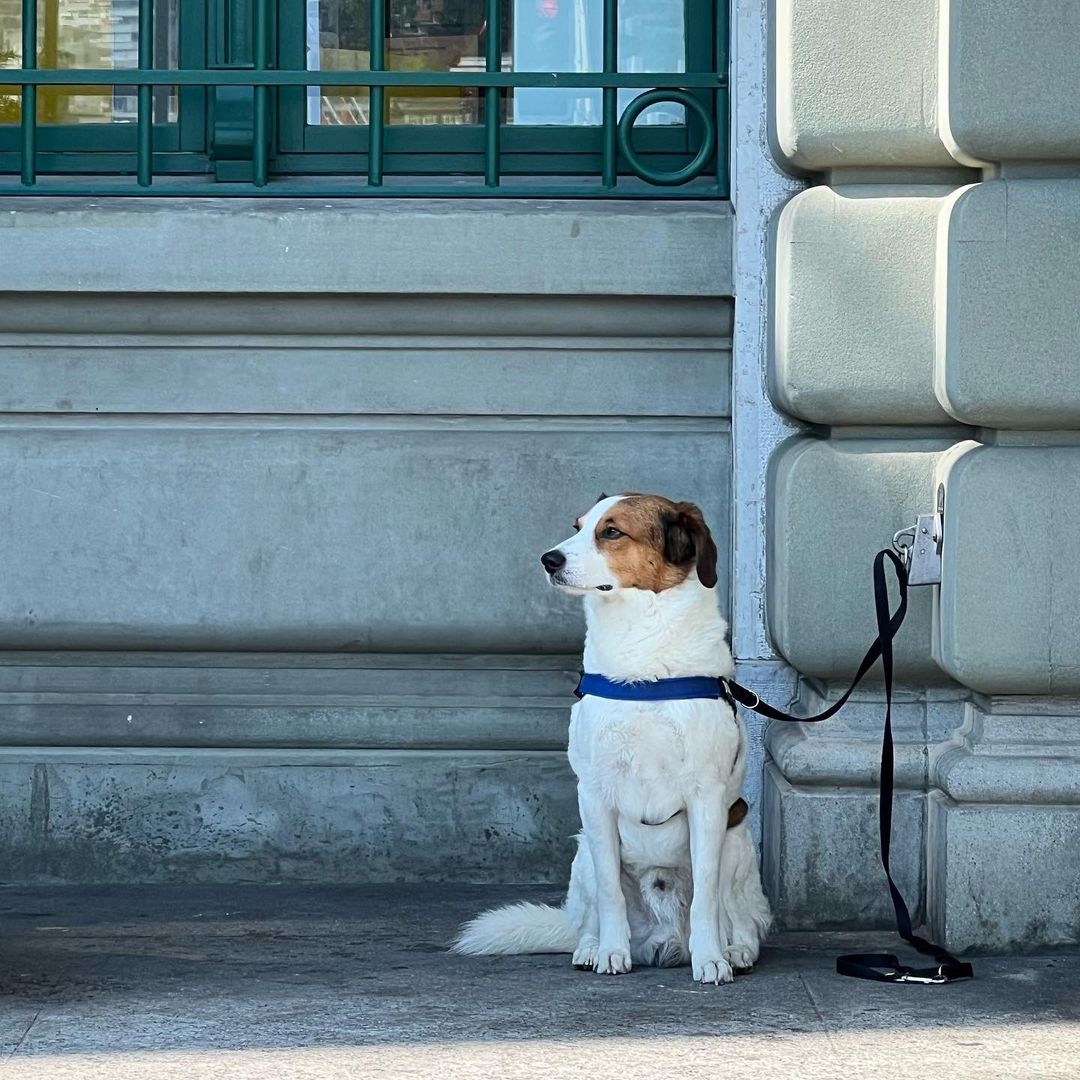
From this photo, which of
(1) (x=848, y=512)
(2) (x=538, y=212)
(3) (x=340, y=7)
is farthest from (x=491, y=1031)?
(3) (x=340, y=7)

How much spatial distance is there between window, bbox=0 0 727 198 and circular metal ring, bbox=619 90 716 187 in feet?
0.07

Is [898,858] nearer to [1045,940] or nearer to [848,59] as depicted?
[1045,940]

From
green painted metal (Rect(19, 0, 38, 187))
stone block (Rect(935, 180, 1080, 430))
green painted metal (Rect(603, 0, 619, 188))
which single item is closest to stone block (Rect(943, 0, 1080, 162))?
stone block (Rect(935, 180, 1080, 430))

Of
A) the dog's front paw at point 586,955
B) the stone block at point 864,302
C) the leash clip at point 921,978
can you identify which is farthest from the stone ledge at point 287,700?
the leash clip at point 921,978

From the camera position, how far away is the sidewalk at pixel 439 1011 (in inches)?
145

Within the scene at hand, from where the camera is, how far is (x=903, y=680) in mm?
4922

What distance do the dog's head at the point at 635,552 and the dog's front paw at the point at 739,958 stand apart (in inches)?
36.0

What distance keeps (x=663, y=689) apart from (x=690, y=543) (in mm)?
370

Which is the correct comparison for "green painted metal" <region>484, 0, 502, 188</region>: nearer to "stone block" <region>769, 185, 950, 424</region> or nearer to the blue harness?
"stone block" <region>769, 185, 950, 424</region>

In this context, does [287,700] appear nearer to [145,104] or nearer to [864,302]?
[145,104]

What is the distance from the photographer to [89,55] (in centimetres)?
562

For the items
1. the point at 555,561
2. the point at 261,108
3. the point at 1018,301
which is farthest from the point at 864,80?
the point at 261,108

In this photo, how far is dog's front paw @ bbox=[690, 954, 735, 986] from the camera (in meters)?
4.29

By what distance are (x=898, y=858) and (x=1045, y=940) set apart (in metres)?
0.44
